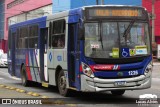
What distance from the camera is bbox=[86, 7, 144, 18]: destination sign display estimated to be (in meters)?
13.1

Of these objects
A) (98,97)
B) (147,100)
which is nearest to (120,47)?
(147,100)

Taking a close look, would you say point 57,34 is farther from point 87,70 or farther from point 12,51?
point 12,51

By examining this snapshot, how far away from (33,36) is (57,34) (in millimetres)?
3097

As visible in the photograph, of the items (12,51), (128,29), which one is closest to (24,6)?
(12,51)

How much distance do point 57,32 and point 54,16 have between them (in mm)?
667

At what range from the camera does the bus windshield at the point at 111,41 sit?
42.1 ft

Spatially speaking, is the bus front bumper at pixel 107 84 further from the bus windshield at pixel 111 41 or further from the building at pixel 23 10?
the building at pixel 23 10

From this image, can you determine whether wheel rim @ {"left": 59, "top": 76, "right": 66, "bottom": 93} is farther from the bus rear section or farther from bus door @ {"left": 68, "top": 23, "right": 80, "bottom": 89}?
the bus rear section

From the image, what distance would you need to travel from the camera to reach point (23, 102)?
12609mm

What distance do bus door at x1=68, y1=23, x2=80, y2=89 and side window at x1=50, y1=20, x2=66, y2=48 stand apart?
588 millimetres

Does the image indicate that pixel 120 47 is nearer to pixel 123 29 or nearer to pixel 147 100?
pixel 123 29

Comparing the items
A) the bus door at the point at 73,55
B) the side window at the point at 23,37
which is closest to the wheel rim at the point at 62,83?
the bus door at the point at 73,55

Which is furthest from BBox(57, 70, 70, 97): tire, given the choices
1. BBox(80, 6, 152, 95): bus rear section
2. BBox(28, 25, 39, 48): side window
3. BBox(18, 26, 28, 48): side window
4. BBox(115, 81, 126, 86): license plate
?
BBox(18, 26, 28, 48): side window

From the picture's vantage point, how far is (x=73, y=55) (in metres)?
13.8
